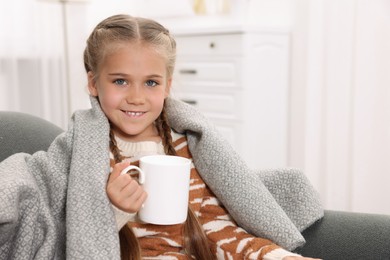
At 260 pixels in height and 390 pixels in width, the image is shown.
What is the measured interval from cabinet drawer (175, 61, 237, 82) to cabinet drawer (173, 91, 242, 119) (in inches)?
3.0

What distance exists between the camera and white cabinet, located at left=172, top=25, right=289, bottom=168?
2.45 m

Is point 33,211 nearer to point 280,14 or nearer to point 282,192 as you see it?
point 282,192

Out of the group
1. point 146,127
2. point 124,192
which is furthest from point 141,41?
point 124,192

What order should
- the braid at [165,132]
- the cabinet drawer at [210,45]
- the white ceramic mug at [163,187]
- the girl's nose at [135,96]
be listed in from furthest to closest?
the cabinet drawer at [210,45] → the braid at [165,132] → the girl's nose at [135,96] → the white ceramic mug at [163,187]

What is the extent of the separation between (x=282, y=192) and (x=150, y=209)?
1.22ft

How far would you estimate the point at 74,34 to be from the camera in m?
2.95

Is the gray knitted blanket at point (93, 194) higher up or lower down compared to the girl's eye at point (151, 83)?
lower down

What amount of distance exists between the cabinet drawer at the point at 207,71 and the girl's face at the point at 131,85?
1388 millimetres

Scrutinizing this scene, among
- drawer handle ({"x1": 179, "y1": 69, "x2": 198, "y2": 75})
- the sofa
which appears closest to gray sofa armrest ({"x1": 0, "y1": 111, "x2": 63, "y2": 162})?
the sofa

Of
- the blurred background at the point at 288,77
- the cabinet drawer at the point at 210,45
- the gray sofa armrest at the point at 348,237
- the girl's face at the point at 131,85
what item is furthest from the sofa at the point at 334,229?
the cabinet drawer at the point at 210,45

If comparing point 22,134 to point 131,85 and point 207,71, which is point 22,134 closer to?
point 131,85

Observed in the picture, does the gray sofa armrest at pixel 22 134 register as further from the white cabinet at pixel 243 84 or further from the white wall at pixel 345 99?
the white wall at pixel 345 99

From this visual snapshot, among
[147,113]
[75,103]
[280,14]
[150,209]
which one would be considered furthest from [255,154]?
[150,209]

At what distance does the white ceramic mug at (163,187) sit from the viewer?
0.86 m
